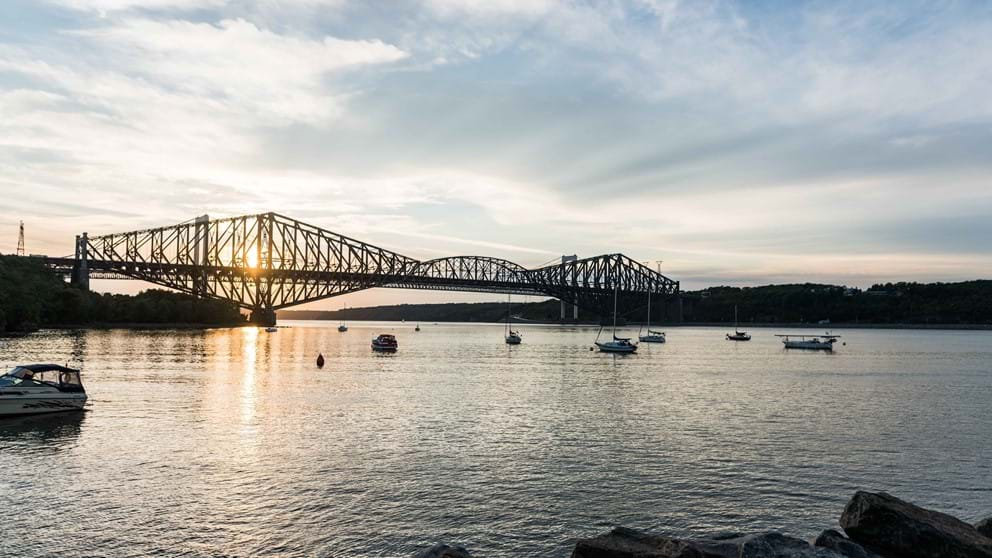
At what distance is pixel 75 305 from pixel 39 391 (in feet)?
358

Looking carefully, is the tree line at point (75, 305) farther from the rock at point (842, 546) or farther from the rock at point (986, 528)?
the rock at point (986, 528)

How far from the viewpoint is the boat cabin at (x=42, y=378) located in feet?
99.7

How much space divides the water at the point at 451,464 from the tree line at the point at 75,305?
208ft

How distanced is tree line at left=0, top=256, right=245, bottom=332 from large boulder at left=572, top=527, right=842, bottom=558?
323 feet

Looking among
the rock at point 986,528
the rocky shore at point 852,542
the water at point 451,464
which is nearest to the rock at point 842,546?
the rocky shore at point 852,542

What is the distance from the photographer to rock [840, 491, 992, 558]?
12.1 m

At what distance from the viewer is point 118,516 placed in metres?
16.4

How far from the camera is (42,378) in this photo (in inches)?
1250

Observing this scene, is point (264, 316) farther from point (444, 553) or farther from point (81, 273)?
point (444, 553)

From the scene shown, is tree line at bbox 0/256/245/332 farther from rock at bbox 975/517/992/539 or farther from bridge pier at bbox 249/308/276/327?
rock at bbox 975/517/992/539

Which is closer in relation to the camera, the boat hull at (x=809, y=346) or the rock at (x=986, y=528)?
the rock at (x=986, y=528)

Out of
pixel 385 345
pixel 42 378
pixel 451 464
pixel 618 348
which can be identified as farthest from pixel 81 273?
pixel 451 464

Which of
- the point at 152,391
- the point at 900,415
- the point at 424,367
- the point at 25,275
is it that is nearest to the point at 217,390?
the point at 152,391

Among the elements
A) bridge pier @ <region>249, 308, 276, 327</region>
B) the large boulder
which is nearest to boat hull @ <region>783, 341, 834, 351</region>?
bridge pier @ <region>249, 308, 276, 327</region>
